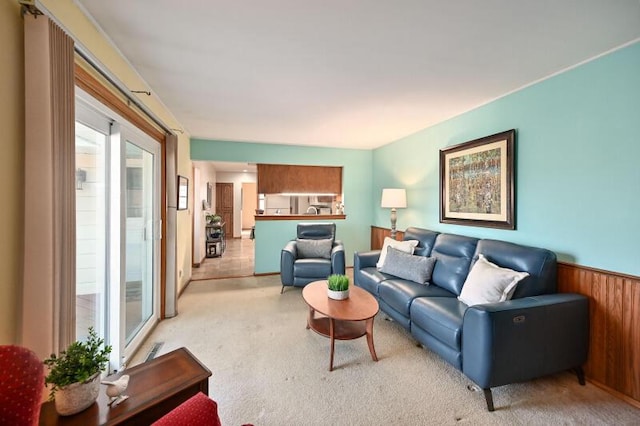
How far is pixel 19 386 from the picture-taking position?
78 centimetres

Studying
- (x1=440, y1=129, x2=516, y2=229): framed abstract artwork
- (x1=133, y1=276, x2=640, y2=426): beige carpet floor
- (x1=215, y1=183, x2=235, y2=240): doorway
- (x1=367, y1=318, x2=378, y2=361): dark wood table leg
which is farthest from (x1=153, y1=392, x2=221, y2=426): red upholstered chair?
(x1=215, y1=183, x2=235, y2=240): doorway

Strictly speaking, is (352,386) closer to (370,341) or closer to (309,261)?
(370,341)

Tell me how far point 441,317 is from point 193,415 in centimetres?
182

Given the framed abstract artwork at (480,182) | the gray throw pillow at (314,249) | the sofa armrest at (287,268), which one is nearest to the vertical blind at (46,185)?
the sofa armrest at (287,268)

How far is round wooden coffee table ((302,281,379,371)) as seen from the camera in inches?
87.7

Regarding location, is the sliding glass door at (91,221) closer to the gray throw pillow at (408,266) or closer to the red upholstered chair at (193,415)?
the red upholstered chair at (193,415)

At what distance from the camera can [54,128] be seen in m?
1.22

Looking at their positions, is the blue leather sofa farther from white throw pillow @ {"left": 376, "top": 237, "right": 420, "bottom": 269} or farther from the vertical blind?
the vertical blind

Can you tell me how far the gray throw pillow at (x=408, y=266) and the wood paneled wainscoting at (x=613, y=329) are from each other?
1159 mm

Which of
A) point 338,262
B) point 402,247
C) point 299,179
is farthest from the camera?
point 299,179

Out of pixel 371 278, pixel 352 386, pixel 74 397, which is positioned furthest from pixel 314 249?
pixel 74 397

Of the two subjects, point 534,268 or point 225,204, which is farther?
point 225,204

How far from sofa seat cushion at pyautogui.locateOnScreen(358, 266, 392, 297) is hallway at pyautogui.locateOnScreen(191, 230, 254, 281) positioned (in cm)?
233

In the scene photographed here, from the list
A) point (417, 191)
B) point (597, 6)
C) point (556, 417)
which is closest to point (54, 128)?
point (597, 6)
